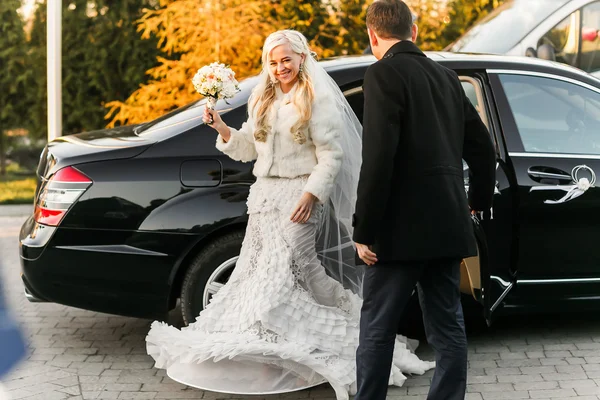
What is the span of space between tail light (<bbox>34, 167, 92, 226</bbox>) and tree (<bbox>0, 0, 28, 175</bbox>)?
8.30 metres

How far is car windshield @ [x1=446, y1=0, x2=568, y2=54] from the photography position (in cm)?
892

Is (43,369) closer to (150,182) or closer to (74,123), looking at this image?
(150,182)

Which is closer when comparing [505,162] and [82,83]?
[505,162]

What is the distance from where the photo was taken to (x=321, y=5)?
1128cm

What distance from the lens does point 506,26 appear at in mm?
9258

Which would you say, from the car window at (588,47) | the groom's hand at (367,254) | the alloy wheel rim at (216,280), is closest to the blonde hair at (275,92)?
the alloy wheel rim at (216,280)

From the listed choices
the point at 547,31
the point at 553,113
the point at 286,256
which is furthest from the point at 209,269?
the point at 547,31

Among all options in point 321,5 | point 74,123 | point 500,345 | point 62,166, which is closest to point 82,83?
point 74,123

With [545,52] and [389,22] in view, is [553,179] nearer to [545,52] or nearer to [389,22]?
[389,22]

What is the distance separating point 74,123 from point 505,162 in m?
8.89

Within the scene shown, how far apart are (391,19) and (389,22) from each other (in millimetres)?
14

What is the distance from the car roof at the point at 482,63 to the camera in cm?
490

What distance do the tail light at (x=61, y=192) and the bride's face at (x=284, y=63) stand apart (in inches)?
47.5

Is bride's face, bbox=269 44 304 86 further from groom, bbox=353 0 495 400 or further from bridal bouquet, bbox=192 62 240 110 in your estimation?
groom, bbox=353 0 495 400
